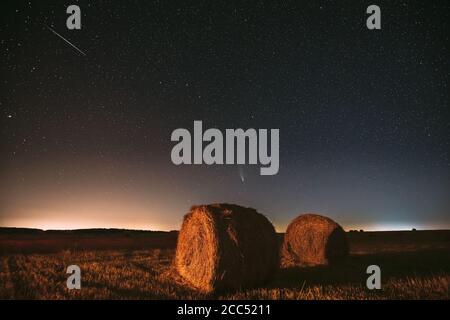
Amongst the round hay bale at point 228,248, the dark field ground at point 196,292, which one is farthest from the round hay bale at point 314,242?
the round hay bale at point 228,248

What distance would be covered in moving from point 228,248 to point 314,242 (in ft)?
23.7

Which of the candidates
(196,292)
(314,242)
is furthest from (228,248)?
(314,242)

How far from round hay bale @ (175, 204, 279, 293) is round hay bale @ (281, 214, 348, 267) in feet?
17.4

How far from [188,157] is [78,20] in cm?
430

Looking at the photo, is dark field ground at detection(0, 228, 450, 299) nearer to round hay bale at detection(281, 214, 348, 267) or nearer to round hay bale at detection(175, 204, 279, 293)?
round hay bale at detection(175, 204, 279, 293)

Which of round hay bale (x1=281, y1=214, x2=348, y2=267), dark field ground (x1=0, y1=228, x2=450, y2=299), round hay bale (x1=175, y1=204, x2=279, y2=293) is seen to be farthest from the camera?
round hay bale (x1=281, y1=214, x2=348, y2=267)

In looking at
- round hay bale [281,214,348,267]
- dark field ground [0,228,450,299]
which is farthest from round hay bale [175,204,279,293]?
round hay bale [281,214,348,267]

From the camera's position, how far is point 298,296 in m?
8.10

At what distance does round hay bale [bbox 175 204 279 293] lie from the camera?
9426 mm

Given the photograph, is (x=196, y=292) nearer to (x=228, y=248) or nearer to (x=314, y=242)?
(x=228, y=248)

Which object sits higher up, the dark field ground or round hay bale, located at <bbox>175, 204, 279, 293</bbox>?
round hay bale, located at <bbox>175, 204, 279, 293</bbox>

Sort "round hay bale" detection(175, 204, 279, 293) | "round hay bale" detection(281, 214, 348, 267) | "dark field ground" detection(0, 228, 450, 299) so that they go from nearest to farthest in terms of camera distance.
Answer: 1. "dark field ground" detection(0, 228, 450, 299)
2. "round hay bale" detection(175, 204, 279, 293)
3. "round hay bale" detection(281, 214, 348, 267)
